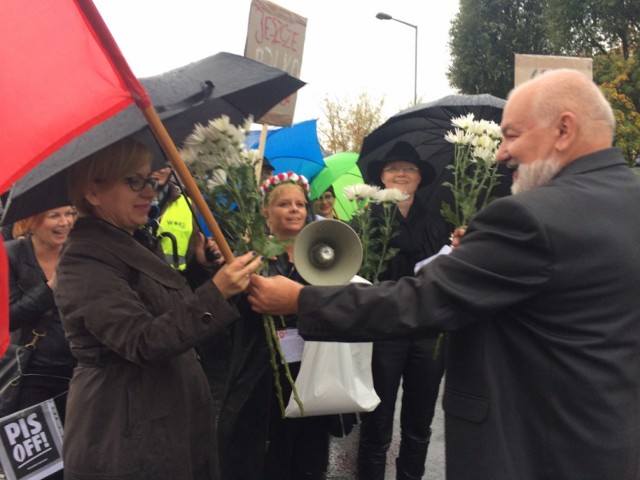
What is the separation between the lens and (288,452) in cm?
360

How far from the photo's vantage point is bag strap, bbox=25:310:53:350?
336 centimetres

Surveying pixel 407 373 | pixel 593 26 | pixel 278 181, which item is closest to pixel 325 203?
pixel 278 181

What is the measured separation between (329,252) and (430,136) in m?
1.86

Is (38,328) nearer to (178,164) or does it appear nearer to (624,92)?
(178,164)

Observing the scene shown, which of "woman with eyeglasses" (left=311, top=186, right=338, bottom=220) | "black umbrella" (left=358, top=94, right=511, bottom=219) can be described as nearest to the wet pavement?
"black umbrella" (left=358, top=94, right=511, bottom=219)

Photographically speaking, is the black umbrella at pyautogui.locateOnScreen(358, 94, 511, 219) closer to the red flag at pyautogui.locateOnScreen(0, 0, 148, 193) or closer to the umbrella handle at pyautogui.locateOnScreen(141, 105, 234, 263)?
the umbrella handle at pyautogui.locateOnScreen(141, 105, 234, 263)

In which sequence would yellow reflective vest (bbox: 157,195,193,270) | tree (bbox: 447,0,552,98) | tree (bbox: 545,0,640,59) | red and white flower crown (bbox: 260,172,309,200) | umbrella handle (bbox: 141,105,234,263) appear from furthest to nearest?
1. tree (bbox: 447,0,552,98)
2. tree (bbox: 545,0,640,59)
3. yellow reflective vest (bbox: 157,195,193,270)
4. red and white flower crown (bbox: 260,172,309,200)
5. umbrella handle (bbox: 141,105,234,263)

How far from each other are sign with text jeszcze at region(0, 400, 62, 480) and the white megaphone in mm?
1581

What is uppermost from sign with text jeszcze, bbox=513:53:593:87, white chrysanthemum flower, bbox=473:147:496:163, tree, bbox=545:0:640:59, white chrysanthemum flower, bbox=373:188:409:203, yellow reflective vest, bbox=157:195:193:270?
tree, bbox=545:0:640:59

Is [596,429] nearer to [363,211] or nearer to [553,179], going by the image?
[553,179]

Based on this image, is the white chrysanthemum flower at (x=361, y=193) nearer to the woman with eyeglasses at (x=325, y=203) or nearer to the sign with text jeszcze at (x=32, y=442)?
the sign with text jeszcze at (x=32, y=442)

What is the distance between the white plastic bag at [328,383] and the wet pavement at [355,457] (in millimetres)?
1430

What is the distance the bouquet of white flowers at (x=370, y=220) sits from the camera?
11.4ft

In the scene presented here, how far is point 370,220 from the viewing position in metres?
3.52
